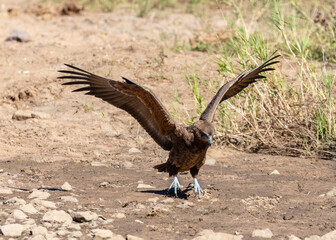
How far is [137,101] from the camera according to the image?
18.1 feet

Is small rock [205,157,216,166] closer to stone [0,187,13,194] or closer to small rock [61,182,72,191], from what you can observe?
small rock [61,182,72,191]

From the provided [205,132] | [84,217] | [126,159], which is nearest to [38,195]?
[84,217]

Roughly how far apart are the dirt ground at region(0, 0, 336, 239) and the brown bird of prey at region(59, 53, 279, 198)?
1.13 ft

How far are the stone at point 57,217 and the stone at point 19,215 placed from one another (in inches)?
5.9

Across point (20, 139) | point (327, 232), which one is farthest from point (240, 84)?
point (20, 139)

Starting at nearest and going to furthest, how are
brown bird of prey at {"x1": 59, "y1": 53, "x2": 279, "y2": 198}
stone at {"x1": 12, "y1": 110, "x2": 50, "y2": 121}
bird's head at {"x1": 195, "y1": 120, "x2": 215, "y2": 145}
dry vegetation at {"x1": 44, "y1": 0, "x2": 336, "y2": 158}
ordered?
bird's head at {"x1": 195, "y1": 120, "x2": 215, "y2": 145} → brown bird of prey at {"x1": 59, "y1": 53, "x2": 279, "y2": 198} → dry vegetation at {"x1": 44, "y1": 0, "x2": 336, "y2": 158} → stone at {"x1": 12, "y1": 110, "x2": 50, "y2": 121}

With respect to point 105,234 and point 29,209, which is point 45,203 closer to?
point 29,209

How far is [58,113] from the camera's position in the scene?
26.1 feet

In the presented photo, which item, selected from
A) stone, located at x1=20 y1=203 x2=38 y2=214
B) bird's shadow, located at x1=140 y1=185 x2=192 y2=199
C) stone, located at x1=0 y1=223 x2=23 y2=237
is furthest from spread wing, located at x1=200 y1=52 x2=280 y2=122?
stone, located at x1=0 y1=223 x2=23 y2=237

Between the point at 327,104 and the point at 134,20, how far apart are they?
638cm

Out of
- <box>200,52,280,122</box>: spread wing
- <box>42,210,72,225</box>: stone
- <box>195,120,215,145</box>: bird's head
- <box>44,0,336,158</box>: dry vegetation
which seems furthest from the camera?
<box>44,0,336,158</box>: dry vegetation

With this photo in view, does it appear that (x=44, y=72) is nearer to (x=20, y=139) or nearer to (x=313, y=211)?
(x=20, y=139)

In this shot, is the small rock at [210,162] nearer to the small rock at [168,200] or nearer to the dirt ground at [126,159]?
the dirt ground at [126,159]

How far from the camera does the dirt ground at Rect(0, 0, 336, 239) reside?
4.83 m
